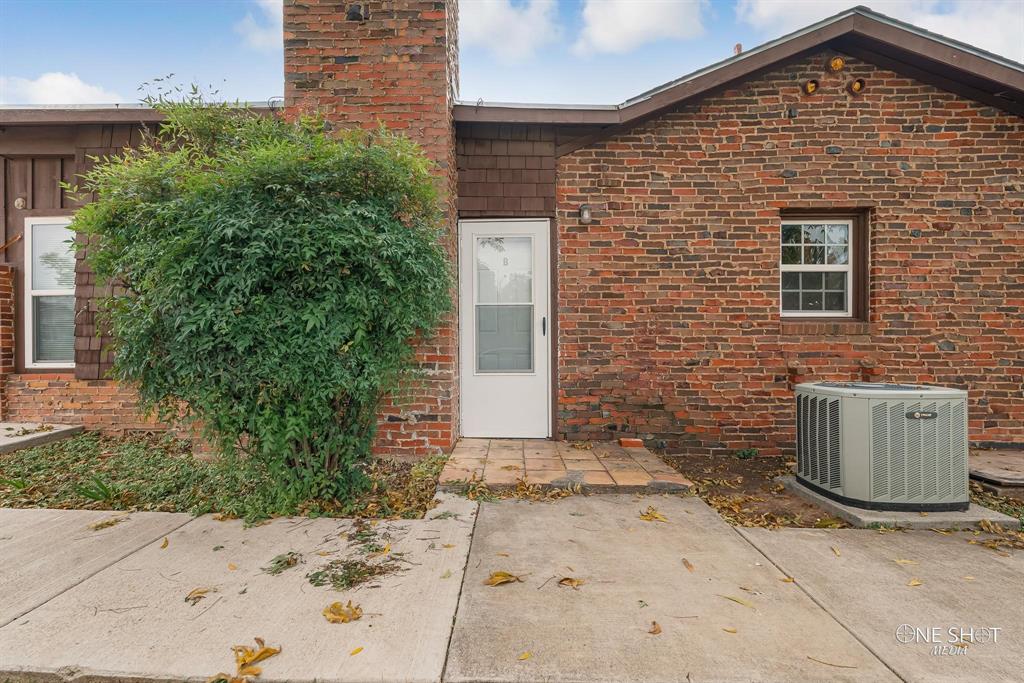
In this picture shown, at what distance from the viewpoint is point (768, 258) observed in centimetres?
469

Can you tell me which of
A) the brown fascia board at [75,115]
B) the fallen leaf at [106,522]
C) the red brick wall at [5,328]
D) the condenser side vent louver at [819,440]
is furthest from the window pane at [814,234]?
the red brick wall at [5,328]

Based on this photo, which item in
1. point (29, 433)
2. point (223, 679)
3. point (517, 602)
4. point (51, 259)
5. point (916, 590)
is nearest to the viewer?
point (223, 679)

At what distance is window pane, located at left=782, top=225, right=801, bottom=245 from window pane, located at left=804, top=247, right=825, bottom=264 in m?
0.14

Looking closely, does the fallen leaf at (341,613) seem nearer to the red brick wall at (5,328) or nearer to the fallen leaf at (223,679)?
the fallen leaf at (223,679)

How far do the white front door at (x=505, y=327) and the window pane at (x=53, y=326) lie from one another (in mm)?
4694

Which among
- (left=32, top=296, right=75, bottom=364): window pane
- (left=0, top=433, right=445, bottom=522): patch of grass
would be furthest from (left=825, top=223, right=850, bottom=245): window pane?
(left=32, top=296, right=75, bottom=364): window pane

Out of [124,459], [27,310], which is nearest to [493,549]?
[124,459]

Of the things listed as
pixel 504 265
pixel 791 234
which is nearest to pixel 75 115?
pixel 504 265

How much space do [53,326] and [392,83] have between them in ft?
16.2

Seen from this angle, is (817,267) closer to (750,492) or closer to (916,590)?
(750,492)

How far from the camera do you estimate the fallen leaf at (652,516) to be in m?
2.93

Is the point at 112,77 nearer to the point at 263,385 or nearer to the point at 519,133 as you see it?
the point at 519,133

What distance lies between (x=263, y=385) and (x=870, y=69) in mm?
6360

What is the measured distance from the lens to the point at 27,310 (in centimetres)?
529
